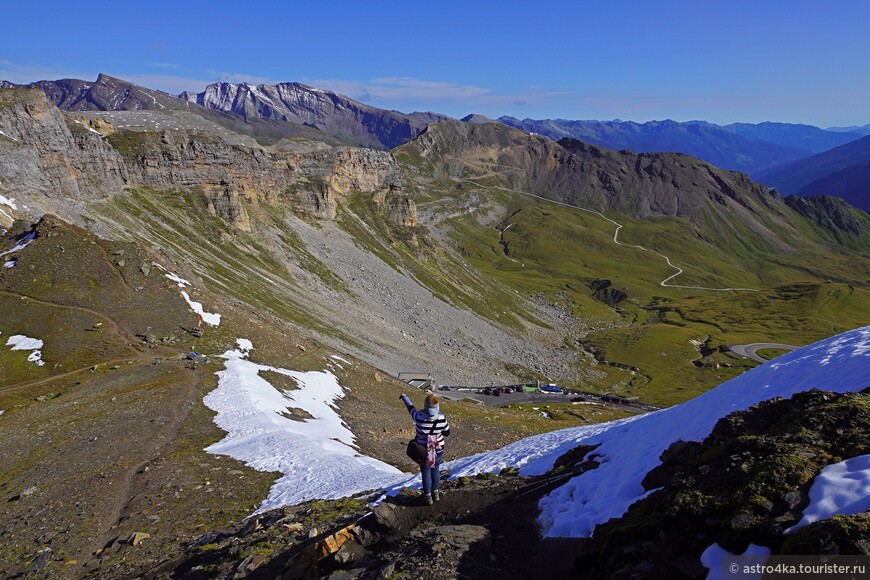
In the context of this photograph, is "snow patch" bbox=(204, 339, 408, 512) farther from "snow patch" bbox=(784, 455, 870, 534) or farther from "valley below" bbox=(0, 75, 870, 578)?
"snow patch" bbox=(784, 455, 870, 534)

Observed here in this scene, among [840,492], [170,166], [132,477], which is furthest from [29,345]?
[170,166]

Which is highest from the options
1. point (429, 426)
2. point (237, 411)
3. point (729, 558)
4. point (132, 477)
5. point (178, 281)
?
point (178, 281)

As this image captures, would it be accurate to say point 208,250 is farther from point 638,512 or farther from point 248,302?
point 638,512

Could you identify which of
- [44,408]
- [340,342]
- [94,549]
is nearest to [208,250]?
[340,342]

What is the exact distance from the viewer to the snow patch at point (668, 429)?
14000 mm

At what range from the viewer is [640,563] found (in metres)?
9.95

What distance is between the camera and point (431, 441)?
16.6 meters

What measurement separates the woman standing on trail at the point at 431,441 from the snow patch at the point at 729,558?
8.24 m

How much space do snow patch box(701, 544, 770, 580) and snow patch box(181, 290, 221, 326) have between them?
46379 millimetres

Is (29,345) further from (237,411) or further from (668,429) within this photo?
(668,429)

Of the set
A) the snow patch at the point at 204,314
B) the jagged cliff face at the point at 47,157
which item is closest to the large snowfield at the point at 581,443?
the snow patch at the point at 204,314

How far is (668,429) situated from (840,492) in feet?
26.0

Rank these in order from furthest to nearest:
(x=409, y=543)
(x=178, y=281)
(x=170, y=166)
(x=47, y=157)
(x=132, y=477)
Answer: (x=170, y=166), (x=47, y=157), (x=178, y=281), (x=132, y=477), (x=409, y=543)

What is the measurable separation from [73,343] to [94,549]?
30386 millimetres
